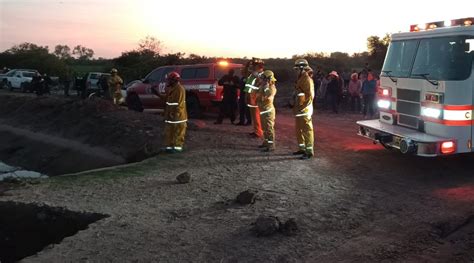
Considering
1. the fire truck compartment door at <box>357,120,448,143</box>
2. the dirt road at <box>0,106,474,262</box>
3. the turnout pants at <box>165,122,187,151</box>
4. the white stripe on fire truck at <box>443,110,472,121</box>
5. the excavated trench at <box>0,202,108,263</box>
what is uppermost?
the white stripe on fire truck at <box>443,110,472,121</box>

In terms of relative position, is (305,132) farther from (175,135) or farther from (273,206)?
(273,206)

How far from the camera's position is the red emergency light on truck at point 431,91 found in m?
8.12

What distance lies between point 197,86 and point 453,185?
1042cm

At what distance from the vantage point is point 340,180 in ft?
29.2

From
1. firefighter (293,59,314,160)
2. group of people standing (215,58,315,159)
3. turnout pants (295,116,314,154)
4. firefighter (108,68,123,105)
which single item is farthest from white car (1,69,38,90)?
firefighter (293,59,314,160)

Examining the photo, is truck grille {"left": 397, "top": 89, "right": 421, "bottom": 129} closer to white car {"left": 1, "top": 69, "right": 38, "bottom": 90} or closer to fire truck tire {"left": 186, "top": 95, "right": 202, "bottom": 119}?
fire truck tire {"left": 186, "top": 95, "right": 202, "bottom": 119}

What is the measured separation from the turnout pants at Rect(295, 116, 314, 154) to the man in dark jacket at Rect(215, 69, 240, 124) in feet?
16.1

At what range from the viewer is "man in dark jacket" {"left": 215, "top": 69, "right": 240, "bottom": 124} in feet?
49.6

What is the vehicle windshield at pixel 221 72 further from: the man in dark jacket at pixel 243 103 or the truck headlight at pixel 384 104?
the truck headlight at pixel 384 104

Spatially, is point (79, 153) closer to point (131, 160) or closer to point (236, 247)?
point (131, 160)

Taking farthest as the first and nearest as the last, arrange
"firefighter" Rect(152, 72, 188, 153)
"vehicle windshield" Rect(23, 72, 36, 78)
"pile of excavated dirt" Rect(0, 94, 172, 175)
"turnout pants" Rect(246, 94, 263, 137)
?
"vehicle windshield" Rect(23, 72, 36, 78) → "pile of excavated dirt" Rect(0, 94, 172, 175) → "turnout pants" Rect(246, 94, 263, 137) → "firefighter" Rect(152, 72, 188, 153)

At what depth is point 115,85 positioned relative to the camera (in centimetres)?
2030

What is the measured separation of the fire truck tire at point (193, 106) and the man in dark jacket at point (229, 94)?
1796 millimetres

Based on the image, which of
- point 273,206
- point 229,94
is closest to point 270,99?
point 229,94
